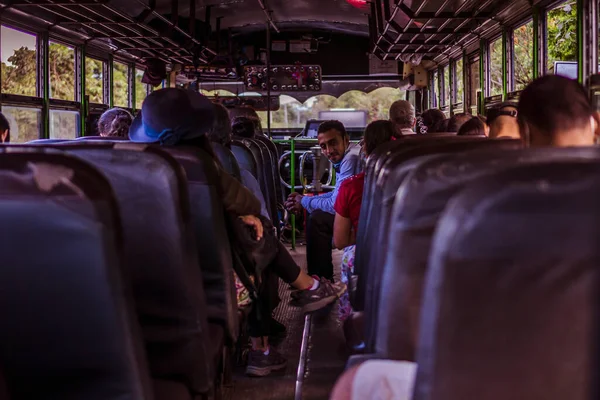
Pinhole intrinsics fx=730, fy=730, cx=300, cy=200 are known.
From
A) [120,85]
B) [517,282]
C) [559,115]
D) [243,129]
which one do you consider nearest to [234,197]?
[559,115]

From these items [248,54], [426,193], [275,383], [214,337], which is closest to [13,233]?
[426,193]

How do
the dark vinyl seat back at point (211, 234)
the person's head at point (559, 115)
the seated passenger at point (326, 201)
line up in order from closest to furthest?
the person's head at point (559, 115) → the dark vinyl seat back at point (211, 234) → the seated passenger at point (326, 201)

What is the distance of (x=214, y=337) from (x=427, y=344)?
5.24 feet

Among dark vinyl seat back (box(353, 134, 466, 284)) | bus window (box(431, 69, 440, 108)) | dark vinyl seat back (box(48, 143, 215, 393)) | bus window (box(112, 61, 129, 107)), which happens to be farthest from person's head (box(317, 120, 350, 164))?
bus window (box(431, 69, 440, 108))

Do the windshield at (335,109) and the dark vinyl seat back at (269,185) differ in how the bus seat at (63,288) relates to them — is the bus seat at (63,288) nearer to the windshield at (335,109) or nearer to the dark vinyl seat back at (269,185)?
the dark vinyl seat back at (269,185)

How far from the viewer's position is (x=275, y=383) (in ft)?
11.6

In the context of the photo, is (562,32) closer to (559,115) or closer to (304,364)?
(304,364)

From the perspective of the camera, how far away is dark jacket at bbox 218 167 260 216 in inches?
103

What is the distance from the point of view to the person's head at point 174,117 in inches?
102

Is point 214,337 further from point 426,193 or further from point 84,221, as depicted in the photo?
point 426,193

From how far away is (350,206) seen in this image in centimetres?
358

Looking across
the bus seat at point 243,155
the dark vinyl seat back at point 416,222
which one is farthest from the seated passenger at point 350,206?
the dark vinyl seat back at point 416,222

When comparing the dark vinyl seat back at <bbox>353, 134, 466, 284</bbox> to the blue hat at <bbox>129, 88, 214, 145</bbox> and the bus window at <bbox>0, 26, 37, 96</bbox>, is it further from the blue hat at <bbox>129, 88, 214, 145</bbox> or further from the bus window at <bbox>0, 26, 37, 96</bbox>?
the bus window at <bbox>0, 26, 37, 96</bbox>

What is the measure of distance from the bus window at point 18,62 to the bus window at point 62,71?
0.43m
